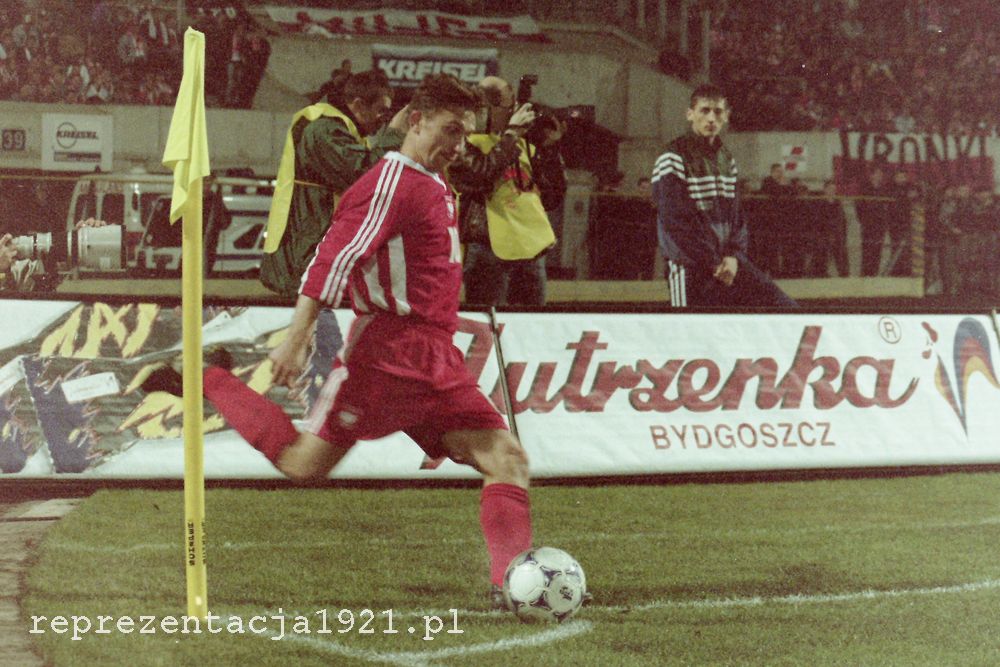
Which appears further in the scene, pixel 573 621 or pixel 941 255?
pixel 941 255

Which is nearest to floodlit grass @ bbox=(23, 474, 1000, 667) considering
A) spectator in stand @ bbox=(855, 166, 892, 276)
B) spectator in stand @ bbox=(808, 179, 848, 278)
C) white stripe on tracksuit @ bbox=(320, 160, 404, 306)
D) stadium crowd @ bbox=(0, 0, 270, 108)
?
white stripe on tracksuit @ bbox=(320, 160, 404, 306)

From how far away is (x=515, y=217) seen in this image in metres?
8.22

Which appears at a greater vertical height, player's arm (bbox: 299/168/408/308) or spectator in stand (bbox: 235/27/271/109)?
spectator in stand (bbox: 235/27/271/109)

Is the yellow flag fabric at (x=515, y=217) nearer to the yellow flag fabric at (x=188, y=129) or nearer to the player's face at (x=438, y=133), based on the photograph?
the player's face at (x=438, y=133)

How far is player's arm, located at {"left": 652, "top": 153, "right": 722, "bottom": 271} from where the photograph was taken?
889cm

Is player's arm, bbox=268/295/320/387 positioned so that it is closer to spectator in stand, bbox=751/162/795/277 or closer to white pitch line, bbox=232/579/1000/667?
white pitch line, bbox=232/579/1000/667

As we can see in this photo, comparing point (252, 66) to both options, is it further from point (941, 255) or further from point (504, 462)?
point (504, 462)

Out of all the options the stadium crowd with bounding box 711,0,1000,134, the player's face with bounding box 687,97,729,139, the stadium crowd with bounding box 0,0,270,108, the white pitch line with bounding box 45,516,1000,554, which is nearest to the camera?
the white pitch line with bounding box 45,516,1000,554

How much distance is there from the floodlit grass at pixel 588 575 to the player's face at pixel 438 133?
171 centimetres

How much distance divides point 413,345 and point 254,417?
683mm

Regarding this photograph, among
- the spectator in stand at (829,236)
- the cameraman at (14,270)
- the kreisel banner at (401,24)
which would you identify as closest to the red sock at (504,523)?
the cameraman at (14,270)

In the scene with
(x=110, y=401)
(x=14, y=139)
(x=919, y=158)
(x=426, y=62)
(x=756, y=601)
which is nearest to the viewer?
(x=756, y=601)

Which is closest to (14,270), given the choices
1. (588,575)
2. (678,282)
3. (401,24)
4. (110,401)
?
(110,401)

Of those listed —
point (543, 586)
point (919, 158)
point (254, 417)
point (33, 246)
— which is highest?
point (919, 158)
